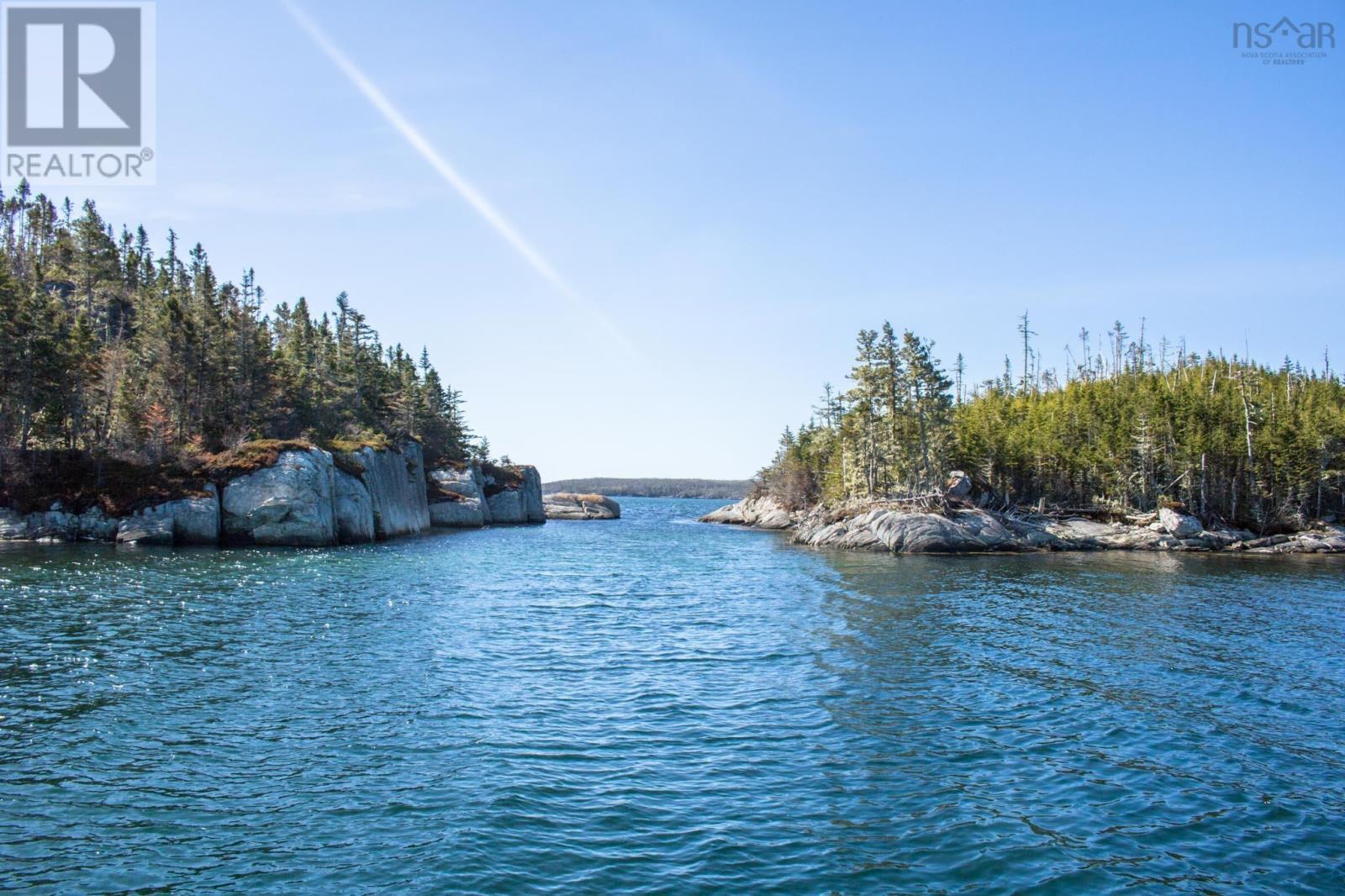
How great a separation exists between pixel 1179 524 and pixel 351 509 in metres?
76.0

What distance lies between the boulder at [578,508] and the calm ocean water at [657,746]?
353 ft

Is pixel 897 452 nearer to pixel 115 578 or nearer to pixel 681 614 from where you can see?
pixel 681 614

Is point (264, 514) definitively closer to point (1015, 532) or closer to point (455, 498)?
point (455, 498)

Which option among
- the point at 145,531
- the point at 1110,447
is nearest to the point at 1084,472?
the point at 1110,447

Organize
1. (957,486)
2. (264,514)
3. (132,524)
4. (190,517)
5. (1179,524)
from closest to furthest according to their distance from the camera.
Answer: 1. (132,524)
2. (190,517)
3. (264,514)
4. (1179,524)
5. (957,486)

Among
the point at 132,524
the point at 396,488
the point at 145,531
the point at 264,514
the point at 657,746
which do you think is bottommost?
the point at 657,746

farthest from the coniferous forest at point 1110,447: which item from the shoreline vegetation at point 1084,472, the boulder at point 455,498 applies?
the boulder at point 455,498

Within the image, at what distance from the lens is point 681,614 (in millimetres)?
33094

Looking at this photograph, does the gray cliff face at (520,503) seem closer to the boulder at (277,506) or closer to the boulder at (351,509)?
the boulder at (351,509)

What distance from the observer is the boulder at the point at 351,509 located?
6312 centimetres

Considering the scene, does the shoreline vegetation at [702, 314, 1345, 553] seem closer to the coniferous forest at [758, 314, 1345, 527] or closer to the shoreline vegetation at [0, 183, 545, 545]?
the coniferous forest at [758, 314, 1345, 527]

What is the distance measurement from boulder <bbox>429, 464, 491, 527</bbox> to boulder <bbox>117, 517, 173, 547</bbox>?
39.6 meters

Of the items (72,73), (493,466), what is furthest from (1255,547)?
(493,466)

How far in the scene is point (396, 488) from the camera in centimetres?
7825
